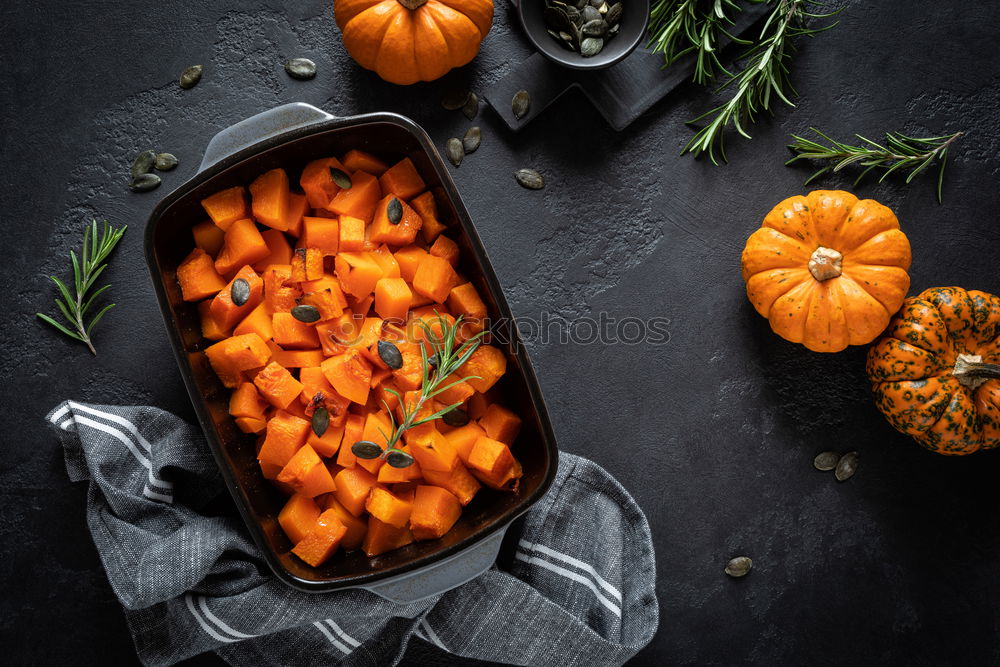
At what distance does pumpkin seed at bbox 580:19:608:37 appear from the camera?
221 cm

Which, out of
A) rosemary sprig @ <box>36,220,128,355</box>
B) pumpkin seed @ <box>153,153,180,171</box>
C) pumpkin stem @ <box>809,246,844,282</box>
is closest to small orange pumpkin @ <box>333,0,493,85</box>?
pumpkin seed @ <box>153,153,180,171</box>

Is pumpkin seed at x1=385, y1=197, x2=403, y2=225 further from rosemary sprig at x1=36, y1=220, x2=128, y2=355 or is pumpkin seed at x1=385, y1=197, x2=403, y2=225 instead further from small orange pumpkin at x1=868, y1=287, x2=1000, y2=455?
small orange pumpkin at x1=868, y1=287, x2=1000, y2=455

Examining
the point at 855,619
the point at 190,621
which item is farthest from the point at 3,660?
the point at 855,619

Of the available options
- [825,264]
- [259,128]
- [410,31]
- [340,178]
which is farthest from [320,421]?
[825,264]

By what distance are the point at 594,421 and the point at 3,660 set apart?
1.97 m

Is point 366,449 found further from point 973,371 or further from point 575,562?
point 973,371

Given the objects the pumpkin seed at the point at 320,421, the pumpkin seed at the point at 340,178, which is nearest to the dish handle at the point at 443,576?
the pumpkin seed at the point at 320,421

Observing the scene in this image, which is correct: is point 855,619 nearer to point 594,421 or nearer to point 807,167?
point 594,421

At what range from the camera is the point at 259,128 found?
1.95 meters

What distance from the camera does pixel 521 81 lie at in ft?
7.46

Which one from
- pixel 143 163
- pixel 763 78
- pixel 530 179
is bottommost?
pixel 530 179

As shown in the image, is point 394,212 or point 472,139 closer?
point 394,212

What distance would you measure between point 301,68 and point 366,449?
125 cm

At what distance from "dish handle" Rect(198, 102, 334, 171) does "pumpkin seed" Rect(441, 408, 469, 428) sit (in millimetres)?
869
